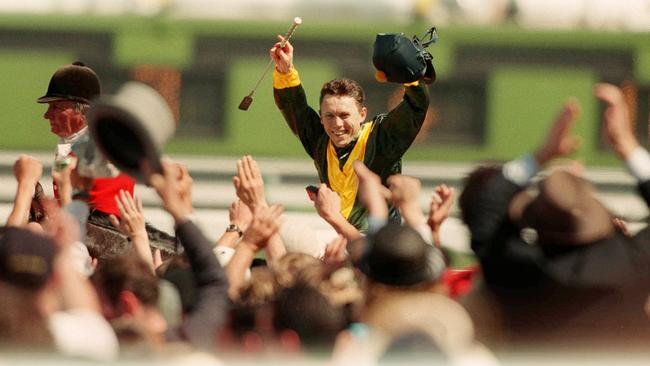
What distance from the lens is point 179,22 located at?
11.7 m

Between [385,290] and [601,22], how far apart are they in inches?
332

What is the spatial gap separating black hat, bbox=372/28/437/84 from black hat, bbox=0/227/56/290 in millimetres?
2195

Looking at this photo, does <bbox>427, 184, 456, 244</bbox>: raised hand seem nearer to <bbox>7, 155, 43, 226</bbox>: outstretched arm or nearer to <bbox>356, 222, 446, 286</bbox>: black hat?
<bbox>356, 222, 446, 286</bbox>: black hat

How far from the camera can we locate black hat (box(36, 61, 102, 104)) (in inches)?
232

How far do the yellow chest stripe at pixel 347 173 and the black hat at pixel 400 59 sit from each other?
0.42 metres

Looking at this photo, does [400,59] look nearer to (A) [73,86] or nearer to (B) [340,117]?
(B) [340,117]

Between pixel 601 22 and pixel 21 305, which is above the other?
pixel 601 22

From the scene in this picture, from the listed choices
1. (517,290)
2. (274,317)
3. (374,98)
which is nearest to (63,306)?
(274,317)

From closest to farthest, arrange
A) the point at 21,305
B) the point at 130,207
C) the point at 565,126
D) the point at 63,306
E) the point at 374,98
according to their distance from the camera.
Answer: the point at 21,305, the point at 63,306, the point at 565,126, the point at 130,207, the point at 374,98

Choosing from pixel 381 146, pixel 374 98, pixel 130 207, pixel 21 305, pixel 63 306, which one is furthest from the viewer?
pixel 374 98

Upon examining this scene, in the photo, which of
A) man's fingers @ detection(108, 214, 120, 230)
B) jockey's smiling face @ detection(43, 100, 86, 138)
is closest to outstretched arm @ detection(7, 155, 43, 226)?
man's fingers @ detection(108, 214, 120, 230)

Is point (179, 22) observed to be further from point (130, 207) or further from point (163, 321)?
point (163, 321)

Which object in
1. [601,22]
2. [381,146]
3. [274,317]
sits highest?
[601,22]

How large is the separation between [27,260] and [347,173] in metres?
2.62
